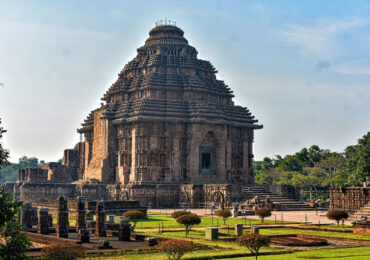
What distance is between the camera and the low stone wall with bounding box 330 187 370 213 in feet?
142

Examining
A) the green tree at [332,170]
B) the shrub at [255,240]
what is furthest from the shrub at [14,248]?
the green tree at [332,170]

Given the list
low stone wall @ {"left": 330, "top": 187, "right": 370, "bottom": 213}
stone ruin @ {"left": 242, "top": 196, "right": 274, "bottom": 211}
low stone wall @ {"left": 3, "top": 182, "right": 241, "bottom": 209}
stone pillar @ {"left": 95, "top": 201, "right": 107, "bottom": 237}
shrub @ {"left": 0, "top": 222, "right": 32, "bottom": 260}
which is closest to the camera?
shrub @ {"left": 0, "top": 222, "right": 32, "bottom": 260}

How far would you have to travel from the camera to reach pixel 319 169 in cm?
8606

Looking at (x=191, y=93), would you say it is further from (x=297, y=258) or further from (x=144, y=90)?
(x=297, y=258)

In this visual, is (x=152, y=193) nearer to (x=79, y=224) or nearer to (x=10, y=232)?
(x=79, y=224)

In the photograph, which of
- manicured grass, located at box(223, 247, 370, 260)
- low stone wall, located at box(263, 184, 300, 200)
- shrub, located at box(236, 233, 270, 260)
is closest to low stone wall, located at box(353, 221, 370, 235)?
manicured grass, located at box(223, 247, 370, 260)

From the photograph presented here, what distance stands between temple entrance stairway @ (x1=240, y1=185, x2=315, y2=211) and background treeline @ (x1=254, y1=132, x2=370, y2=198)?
7902 millimetres

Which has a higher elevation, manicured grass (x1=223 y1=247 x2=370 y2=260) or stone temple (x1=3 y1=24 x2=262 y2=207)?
stone temple (x1=3 y1=24 x2=262 y2=207)

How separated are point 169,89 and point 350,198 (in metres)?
28.5

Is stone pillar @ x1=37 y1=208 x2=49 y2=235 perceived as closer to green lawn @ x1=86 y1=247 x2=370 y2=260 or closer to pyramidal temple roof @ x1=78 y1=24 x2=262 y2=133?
green lawn @ x1=86 y1=247 x2=370 y2=260

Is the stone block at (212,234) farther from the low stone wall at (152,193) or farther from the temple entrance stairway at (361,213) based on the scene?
the low stone wall at (152,193)

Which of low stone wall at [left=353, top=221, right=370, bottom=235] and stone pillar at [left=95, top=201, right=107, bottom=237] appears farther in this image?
low stone wall at [left=353, top=221, right=370, bottom=235]

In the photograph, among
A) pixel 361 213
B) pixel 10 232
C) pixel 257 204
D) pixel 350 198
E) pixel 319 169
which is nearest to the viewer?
pixel 10 232

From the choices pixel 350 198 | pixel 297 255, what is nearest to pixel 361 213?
pixel 350 198
